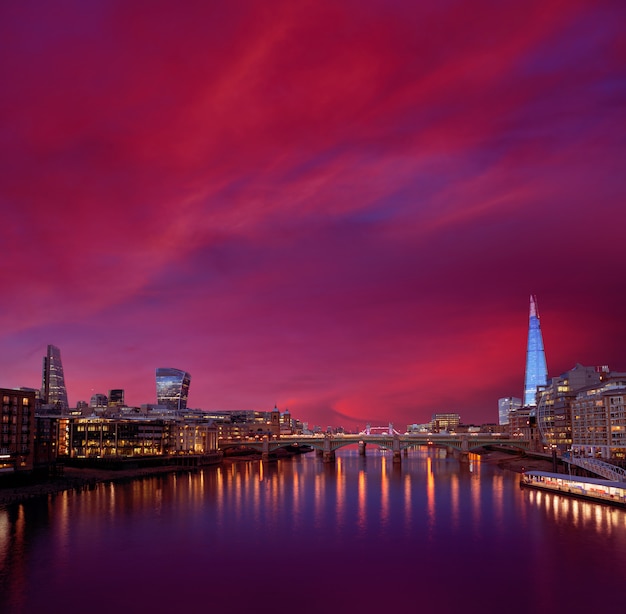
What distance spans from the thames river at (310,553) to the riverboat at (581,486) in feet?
5.95

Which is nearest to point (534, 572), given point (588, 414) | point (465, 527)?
point (465, 527)

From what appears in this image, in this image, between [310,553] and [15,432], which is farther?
[15,432]

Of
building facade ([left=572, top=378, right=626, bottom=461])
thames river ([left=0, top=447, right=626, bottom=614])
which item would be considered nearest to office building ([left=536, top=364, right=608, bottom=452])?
building facade ([left=572, top=378, right=626, bottom=461])

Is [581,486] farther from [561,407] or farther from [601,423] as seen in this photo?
[561,407]

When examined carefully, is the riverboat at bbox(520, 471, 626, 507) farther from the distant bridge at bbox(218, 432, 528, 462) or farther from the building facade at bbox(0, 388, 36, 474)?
the building facade at bbox(0, 388, 36, 474)

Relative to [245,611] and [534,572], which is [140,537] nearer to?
[245,611]

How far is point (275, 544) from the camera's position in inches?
2365

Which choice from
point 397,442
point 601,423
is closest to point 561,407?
point 601,423

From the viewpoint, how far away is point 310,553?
5634cm

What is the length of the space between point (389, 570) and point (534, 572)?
11.6 meters

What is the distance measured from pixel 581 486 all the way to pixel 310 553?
156 feet

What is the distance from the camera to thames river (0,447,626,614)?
42.8 m

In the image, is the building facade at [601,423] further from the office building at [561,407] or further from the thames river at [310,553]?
the thames river at [310,553]

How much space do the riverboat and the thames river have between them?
1.81m
